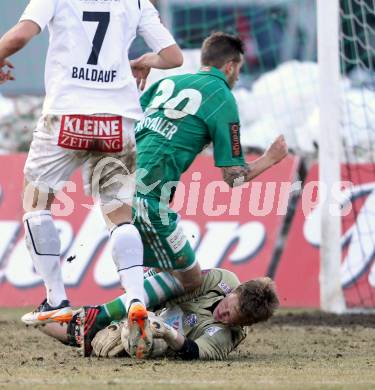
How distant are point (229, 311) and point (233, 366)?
1.32 ft

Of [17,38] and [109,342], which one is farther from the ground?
[17,38]

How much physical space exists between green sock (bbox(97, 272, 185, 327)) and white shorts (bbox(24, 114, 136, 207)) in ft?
2.05

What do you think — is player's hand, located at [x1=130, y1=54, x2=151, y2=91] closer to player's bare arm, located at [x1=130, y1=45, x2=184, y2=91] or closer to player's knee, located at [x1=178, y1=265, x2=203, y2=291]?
player's bare arm, located at [x1=130, y1=45, x2=184, y2=91]

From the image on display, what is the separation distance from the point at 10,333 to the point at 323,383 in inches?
132

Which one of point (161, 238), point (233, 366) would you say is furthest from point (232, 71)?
point (233, 366)

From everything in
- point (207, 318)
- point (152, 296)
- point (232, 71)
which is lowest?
point (207, 318)

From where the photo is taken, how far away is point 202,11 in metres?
12.0

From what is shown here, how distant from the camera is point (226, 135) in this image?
22.0 ft

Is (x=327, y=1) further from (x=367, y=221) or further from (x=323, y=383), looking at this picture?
(x=323, y=383)

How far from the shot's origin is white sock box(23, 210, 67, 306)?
6340mm

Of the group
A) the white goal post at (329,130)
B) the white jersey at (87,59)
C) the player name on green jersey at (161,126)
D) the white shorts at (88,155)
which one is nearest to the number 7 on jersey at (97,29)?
the white jersey at (87,59)

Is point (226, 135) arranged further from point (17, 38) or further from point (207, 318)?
point (17, 38)

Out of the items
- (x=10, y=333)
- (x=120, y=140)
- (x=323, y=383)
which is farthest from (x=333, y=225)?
(x=323, y=383)

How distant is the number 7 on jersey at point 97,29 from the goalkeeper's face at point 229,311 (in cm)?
150
